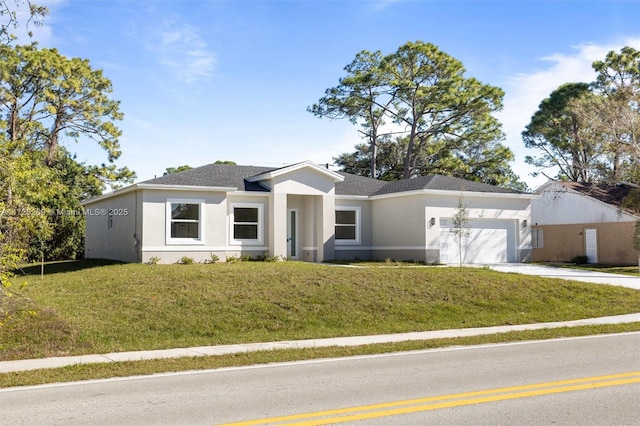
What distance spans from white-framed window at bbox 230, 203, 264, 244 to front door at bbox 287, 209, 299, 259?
→ 1.87 metres

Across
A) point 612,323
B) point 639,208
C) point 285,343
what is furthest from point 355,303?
point 639,208

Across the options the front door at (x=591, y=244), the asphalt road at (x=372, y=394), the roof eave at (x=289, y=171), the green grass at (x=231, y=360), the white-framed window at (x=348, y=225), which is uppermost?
the roof eave at (x=289, y=171)

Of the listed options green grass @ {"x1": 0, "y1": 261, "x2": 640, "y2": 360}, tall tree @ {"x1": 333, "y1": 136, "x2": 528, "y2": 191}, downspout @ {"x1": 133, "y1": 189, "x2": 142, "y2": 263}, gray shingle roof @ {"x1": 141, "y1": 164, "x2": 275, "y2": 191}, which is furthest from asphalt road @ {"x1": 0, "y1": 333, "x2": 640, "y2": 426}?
tall tree @ {"x1": 333, "y1": 136, "x2": 528, "y2": 191}

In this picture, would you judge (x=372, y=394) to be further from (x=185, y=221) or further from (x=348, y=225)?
(x=348, y=225)

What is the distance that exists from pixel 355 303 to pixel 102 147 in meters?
28.8

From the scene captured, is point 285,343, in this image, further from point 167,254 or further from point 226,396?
point 167,254

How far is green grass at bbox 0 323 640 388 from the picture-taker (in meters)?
9.94

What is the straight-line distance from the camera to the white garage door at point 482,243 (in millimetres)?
28438

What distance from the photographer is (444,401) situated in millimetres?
7789

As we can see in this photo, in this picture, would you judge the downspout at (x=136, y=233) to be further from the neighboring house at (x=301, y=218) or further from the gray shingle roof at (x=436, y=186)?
the gray shingle roof at (x=436, y=186)

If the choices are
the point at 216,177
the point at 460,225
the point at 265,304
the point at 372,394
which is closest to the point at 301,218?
the point at 216,177

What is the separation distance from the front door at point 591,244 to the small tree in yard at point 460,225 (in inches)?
433

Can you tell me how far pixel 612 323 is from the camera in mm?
15773

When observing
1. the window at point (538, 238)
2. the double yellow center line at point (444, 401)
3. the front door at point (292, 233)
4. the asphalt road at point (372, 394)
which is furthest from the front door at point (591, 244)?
the double yellow center line at point (444, 401)
